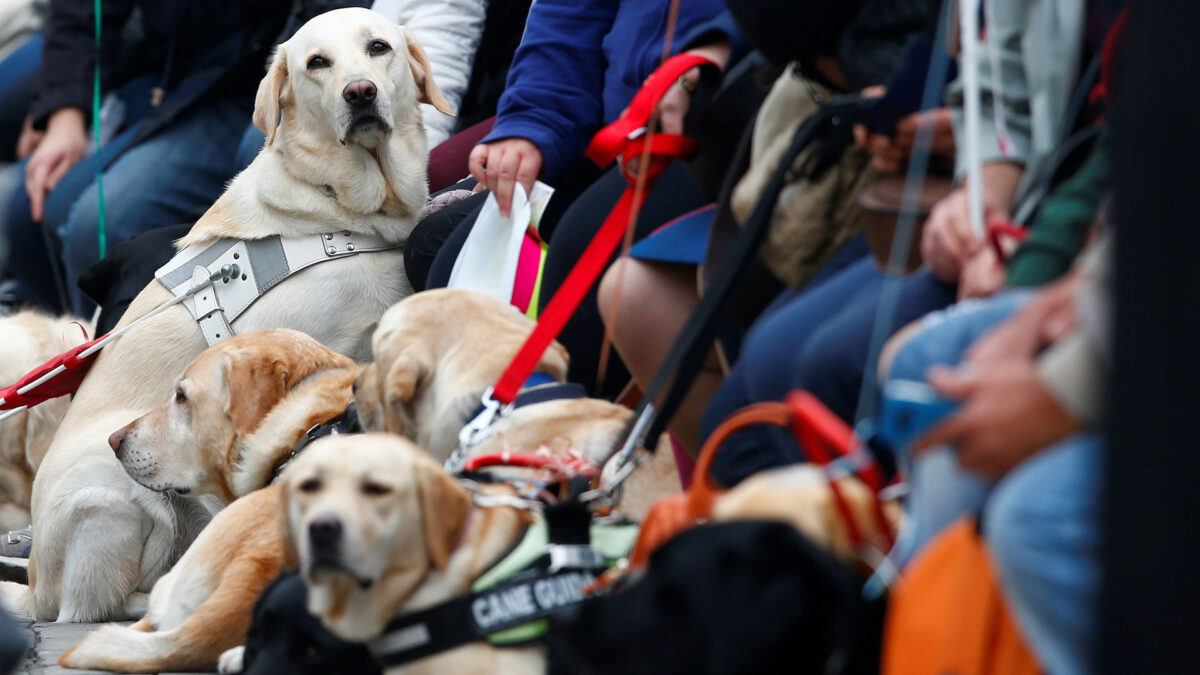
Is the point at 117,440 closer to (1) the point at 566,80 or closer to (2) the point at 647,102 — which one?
(1) the point at 566,80

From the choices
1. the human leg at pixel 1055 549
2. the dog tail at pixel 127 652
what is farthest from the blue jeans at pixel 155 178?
the human leg at pixel 1055 549

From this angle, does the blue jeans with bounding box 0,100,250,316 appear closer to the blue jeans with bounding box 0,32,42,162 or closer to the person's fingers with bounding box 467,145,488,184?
the blue jeans with bounding box 0,32,42,162

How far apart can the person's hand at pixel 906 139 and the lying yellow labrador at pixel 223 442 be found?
5.55ft

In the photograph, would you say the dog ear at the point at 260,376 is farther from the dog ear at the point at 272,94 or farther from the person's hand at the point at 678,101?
the person's hand at the point at 678,101

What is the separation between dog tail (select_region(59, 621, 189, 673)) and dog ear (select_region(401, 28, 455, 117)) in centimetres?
217

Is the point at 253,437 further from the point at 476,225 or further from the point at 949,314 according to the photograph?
the point at 949,314

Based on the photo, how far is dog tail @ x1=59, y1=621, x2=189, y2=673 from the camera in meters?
2.99

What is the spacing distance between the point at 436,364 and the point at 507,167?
94 centimetres

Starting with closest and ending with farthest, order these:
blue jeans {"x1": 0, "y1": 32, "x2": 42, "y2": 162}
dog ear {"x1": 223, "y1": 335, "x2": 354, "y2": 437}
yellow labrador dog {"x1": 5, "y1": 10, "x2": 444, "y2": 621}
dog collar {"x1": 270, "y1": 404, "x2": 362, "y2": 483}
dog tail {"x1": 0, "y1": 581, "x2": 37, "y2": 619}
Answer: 1. dog collar {"x1": 270, "y1": 404, "x2": 362, "y2": 483}
2. dog ear {"x1": 223, "y1": 335, "x2": 354, "y2": 437}
3. yellow labrador dog {"x1": 5, "y1": 10, "x2": 444, "y2": 621}
4. dog tail {"x1": 0, "y1": 581, "x2": 37, "y2": 619}
5. blue jeans {"x1": 0, "y1": 32, "x2": 42, "y2": 162}

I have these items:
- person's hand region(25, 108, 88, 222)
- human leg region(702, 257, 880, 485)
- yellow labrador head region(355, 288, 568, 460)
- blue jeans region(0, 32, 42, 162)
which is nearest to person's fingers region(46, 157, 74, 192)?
person's hand region(25, 108, 88, 222)

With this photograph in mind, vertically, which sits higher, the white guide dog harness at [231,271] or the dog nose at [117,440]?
the white guide dog harness at [231,271]

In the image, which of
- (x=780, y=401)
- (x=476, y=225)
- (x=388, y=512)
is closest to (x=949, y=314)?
(x=780, y=401)

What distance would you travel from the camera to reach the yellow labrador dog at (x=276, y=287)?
3.93 m

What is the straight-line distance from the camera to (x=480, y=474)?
8.23 feet
